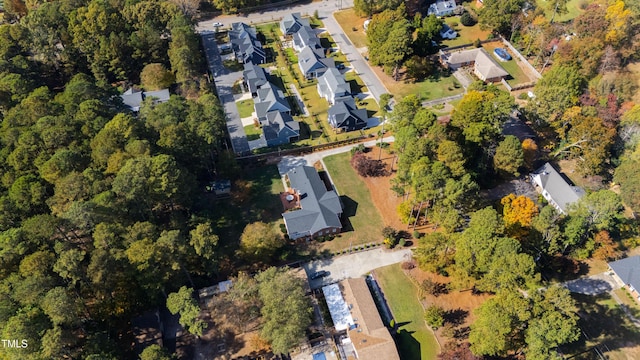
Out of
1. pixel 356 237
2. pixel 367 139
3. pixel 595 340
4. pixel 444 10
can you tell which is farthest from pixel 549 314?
pixel 444 10

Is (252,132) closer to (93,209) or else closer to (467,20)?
(93,209)

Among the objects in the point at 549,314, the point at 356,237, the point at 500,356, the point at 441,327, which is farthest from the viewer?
the point at 356,237

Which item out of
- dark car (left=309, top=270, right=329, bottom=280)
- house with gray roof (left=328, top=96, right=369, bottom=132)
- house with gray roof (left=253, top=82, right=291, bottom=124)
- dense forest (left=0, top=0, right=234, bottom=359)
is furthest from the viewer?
house with gray roof (left=253, top=82, right=291, bottom=124)

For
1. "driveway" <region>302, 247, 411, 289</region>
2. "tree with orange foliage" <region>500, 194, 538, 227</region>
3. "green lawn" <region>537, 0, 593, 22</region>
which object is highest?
"green lawn" <region>537, 0, 593, 22</region>

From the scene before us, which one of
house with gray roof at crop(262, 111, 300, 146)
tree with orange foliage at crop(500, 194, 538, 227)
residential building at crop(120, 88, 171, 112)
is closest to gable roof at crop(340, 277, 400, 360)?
tree with orange foliage at crop(500, 194, 538, 227)

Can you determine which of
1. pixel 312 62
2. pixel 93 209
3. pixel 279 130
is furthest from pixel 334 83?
pixel 93 209

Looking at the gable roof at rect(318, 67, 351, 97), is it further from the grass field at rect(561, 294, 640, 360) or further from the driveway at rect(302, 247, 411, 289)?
the grass field at rect(561, 294, 640, 360)

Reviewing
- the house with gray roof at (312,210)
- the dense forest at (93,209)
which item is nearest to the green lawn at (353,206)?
the house with gray roof at (312,210)

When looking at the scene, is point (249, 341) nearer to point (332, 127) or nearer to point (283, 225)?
point (283, 225)
